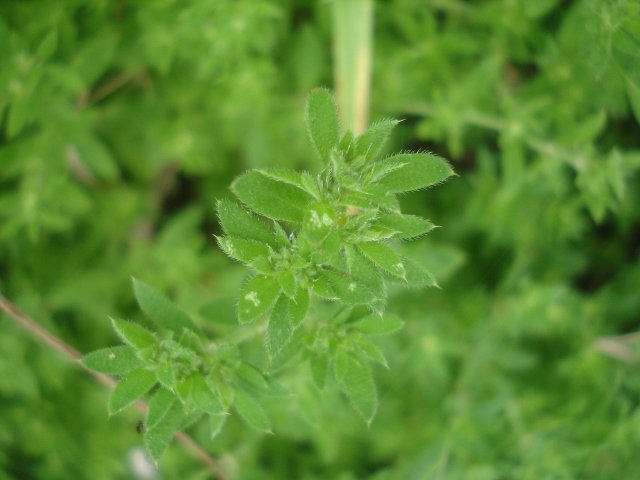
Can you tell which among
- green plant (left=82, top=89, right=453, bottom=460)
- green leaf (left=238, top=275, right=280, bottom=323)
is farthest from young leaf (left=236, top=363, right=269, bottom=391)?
green leaf (left=238, top=275, right=280, bottom=323)

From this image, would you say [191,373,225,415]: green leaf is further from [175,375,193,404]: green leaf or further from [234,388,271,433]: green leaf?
[234,388,271,433]: green leaf

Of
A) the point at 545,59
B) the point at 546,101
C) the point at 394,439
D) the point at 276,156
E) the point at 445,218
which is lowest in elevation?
the point at 394,439

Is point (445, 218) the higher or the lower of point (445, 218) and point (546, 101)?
the lower

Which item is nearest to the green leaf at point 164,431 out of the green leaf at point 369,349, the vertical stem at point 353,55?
the green leaf at point 369,349

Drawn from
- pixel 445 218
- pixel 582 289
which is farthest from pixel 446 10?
pixel 582 289

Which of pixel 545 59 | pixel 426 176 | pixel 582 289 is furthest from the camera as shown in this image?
pixel 582 289

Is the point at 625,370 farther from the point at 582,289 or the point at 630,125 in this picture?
the point at 630,125

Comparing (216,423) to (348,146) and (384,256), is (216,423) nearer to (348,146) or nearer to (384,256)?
(384,256)
